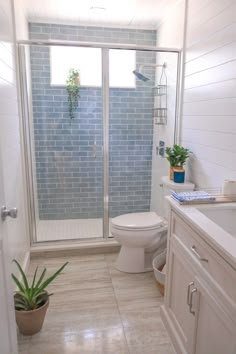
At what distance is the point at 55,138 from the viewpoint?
120 inches

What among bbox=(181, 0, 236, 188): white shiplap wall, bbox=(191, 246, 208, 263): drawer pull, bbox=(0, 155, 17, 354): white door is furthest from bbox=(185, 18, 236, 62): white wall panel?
bbox=(0, 155, 17, 354): white door

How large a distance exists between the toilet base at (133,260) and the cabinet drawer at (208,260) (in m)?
0.89

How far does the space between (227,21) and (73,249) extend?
2.32 metres

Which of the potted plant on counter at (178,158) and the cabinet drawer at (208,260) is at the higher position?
the potted plant on counter at (178,158)

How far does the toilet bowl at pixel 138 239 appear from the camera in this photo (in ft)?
7.43

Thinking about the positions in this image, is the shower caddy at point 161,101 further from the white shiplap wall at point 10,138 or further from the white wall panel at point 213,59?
the white shiplap wall at point 10,138

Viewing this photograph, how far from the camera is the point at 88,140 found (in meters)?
3.05

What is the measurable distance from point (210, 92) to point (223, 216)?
99cm

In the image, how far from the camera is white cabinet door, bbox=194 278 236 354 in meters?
1.00

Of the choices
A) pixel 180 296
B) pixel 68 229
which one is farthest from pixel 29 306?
pixel 68 229

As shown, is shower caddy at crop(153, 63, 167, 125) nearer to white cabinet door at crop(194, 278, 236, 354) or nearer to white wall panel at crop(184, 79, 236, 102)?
white wall panel at crop(184, 79, 236, 102)

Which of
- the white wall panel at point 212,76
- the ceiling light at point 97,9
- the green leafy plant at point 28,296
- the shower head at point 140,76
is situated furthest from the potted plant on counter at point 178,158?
the ceiling light at point 97,9

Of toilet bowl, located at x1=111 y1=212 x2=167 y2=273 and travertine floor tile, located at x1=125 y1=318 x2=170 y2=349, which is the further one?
toilet bowl, located at x1=111 y1=212 x2=167 y2=273

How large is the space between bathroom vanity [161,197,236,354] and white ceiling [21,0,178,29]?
6.88ft
